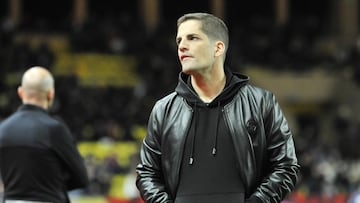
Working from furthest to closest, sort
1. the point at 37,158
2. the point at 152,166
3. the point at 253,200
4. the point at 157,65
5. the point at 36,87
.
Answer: the point at 157,65, the point at 36,87, the point at 37,158, the point at 152,166, the point at 253,200

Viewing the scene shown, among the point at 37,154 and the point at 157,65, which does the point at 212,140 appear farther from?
the point at 157,65

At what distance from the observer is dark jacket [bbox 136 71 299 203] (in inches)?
178

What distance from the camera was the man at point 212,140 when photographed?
4.53m

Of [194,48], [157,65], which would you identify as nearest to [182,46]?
[194,48]

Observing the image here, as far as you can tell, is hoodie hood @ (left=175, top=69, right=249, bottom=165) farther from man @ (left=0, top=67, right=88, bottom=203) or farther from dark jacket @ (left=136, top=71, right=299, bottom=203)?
man @ (left=0, top=67, right=88, bottom=203)

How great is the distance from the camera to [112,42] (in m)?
24.4

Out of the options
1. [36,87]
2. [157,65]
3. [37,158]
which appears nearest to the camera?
[37,158]

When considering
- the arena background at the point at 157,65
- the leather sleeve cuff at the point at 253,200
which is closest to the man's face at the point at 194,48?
the leather sleeve cuff at the point at 253,200

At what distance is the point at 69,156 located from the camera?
626cm

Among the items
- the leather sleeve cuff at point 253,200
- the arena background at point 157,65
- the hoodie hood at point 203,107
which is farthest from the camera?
the arena background at point 157,65

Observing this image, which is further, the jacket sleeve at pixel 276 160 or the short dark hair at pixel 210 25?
the short dark hair at pixel 210 25

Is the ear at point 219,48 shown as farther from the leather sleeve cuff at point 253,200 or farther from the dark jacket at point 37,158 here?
the dark jacket at point 37,158

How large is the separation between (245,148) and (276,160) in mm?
171

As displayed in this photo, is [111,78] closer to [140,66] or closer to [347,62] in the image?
[140,66]
